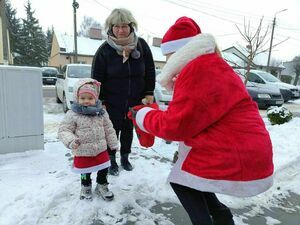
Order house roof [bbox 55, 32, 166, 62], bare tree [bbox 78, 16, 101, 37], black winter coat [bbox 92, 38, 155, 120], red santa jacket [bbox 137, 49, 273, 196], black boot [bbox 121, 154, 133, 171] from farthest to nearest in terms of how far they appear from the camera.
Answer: bare tree [bbox 78, 16, 101, 37], house roof [bbox 55, 32, 166, 62], black boot [bbox 121, 154, 133, 171], black winter coat [bbox 92, 38, 155, 120], red santa jacket [bbox 137, 49, 273, 196]

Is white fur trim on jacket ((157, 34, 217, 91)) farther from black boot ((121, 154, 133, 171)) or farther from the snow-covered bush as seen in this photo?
the snow-covered bush

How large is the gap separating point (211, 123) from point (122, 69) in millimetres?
1970

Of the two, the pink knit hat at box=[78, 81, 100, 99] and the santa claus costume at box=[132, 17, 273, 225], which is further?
the pink knit hat at box=[78, 81, 100, 99]

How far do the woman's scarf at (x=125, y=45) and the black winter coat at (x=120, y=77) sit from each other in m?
0.05

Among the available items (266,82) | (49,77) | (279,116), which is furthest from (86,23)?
(279,116)

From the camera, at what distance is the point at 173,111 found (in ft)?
5.90

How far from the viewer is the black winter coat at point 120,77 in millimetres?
3559

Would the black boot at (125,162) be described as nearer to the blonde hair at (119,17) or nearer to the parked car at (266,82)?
the blonde hair at (119,17)

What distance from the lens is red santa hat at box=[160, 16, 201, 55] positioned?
1.95m

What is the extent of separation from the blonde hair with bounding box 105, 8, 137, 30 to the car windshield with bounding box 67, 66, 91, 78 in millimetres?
6566

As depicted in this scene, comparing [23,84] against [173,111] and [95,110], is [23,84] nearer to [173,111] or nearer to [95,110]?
[95,110]

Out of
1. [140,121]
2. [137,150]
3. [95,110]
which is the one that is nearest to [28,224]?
[95,110]

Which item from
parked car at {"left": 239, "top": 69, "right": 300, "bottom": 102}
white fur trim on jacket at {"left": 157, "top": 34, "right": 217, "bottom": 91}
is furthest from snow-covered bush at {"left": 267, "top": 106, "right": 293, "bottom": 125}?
parked car at {"left": 239, "top": 69, "right": 300, "bottom": 102}

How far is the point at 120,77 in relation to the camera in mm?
3621
